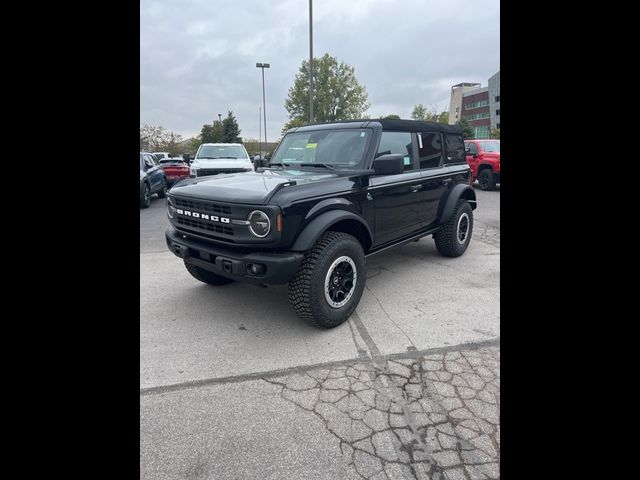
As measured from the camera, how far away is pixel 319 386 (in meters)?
2.60

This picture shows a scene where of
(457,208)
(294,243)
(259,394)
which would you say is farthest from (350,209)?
(457,208)

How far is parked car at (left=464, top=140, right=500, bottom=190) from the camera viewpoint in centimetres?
1387

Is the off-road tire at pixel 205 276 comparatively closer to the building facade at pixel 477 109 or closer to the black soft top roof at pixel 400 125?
the black soft top roof at pixel 400 125

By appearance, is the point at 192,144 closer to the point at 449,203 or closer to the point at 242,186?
the point at 449,203

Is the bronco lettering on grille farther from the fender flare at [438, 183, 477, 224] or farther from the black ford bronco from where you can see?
the fender flare at [438, 183, 477, 224]

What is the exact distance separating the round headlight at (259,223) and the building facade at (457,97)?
8201 cm

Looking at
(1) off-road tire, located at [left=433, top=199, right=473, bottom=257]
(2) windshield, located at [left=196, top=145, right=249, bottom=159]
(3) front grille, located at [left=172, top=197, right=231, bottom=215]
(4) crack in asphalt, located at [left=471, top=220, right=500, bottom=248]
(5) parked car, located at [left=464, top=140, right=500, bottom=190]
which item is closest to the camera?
(3) front grille, located at [left=172, top=197, right=231, bottom=215]

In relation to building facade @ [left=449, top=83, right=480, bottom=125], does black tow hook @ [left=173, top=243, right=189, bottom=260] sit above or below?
below

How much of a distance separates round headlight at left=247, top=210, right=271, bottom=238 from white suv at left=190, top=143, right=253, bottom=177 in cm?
832

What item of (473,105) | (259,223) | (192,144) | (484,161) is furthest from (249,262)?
(473,105)

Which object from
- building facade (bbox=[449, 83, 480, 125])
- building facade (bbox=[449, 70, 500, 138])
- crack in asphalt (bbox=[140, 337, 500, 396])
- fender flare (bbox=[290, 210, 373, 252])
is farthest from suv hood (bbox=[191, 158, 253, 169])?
building facade (bbox=[449, 83, 480, 125])

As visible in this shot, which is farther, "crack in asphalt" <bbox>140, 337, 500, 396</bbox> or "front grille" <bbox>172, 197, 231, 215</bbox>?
"front grille" <bbox>172, 197, 231, 215</bbox>

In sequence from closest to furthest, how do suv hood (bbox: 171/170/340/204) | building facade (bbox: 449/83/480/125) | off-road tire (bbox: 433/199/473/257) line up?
suv hood (bbox: 171/170/340/204), off-road tire (bbox: 433/199/473/257), building facade (bbox: 449/83/480/125)
